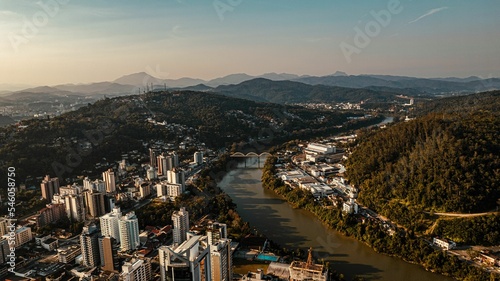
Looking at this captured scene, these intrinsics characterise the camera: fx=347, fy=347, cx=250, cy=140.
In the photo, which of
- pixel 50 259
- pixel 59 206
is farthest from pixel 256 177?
pixel 50 259

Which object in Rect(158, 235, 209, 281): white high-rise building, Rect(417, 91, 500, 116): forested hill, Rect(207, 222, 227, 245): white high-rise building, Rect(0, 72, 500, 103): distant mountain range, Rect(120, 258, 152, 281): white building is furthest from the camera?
Rect(0, 72, 500, 103): distant mountain range

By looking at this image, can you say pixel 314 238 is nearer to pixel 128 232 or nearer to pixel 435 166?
pixel 435 166

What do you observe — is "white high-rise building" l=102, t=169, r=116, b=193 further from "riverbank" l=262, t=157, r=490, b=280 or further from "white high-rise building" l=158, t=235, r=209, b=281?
"white high-rise building" l=158, t=235, r=209, b=281

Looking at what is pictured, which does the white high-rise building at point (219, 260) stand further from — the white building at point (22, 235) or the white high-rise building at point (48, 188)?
the white high-rise building at point (48, 188)

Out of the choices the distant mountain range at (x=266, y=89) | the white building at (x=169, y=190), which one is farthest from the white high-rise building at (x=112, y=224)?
the distant mountain range at (x=266, y=89)

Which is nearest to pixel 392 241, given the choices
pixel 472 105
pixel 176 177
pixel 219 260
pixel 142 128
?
pixel 219 260

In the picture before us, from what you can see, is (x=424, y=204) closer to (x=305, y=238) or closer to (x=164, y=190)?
(x=305, y=238)

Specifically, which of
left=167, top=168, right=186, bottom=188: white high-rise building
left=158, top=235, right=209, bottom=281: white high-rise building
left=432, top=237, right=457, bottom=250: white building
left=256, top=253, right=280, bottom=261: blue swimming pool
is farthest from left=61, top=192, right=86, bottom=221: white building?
left=432, top=237, right=457, bottom=250: white building
